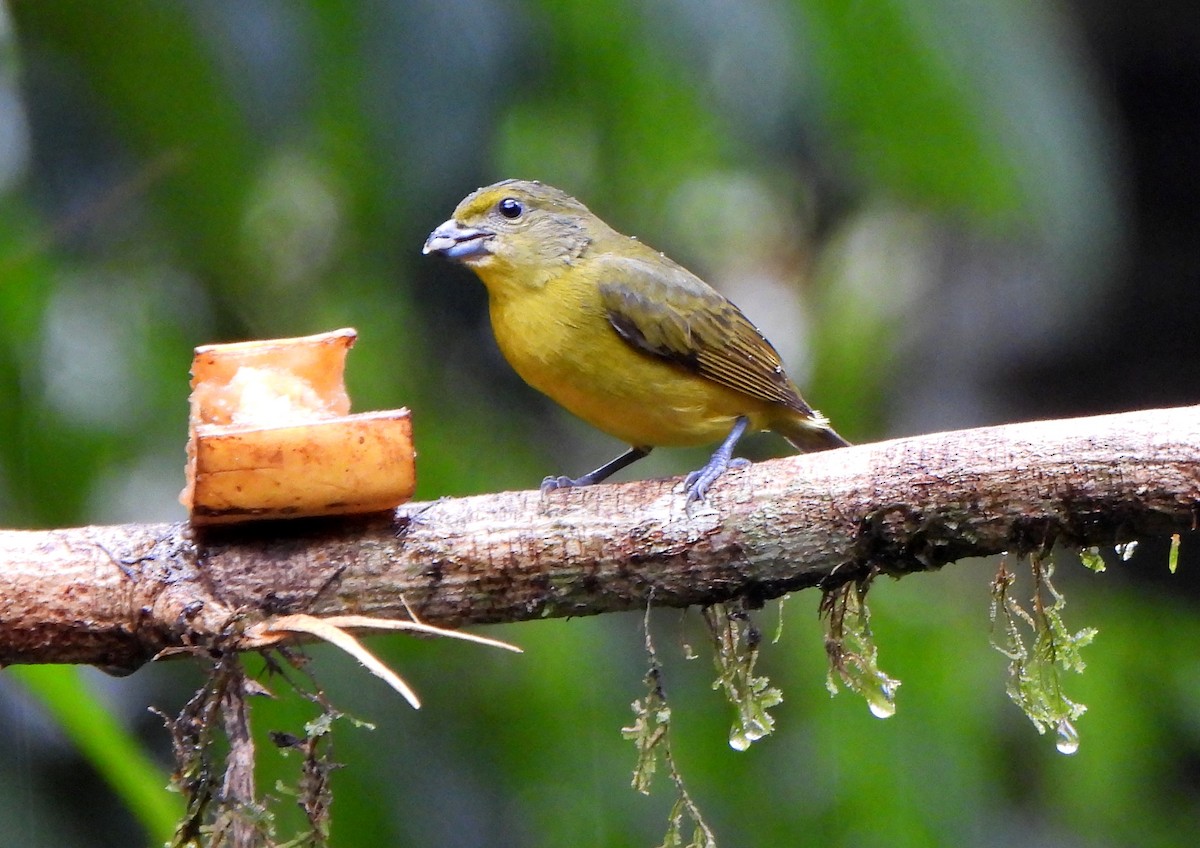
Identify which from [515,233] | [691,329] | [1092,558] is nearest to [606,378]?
[691,329]

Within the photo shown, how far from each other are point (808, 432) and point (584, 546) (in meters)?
1.74

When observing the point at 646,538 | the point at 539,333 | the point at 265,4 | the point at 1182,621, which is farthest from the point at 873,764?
the point at 265,4

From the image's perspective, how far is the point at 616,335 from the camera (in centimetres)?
383

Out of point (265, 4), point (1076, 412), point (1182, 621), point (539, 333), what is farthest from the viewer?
point (1076, 412)

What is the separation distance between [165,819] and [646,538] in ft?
4.22

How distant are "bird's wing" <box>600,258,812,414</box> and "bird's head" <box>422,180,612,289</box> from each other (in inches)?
6.5

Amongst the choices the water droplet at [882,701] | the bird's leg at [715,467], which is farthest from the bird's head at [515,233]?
the water droplet at [882,701]

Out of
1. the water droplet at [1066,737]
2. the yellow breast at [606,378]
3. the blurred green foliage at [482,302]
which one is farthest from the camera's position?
the yellow breast at [606,378]

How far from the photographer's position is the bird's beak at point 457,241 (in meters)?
3.96

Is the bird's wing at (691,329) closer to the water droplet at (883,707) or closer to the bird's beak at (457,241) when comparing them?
the bird's beak at (457,241)

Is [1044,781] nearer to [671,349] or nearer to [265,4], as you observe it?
[671,349]

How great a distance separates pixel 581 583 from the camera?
2.56 meters

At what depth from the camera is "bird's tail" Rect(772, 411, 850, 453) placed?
4.10 m

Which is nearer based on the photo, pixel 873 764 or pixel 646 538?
pixel 646 538
